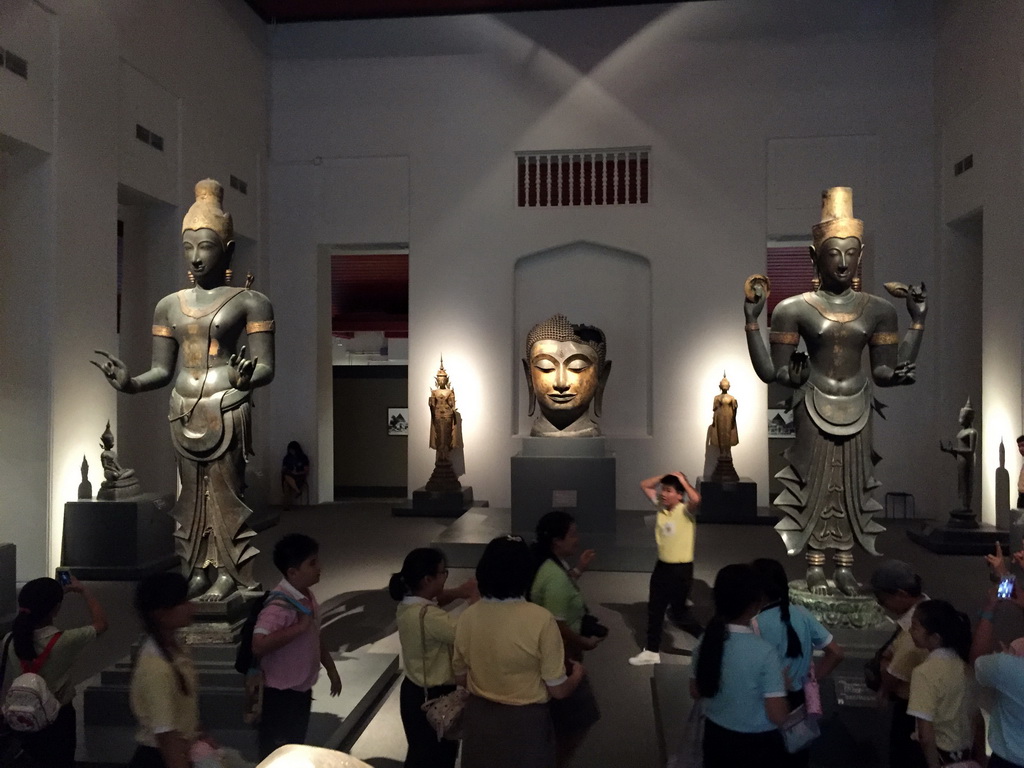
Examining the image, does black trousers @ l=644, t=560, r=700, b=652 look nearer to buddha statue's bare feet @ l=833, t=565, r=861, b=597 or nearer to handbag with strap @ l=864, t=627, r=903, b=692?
buddha statue's bare feet @ l=833, t=565, r=861, b=597

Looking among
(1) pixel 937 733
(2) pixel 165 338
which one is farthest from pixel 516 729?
(2) pixel 165 338

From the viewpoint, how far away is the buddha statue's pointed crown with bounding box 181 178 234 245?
418 centimetres

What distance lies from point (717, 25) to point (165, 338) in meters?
8.84

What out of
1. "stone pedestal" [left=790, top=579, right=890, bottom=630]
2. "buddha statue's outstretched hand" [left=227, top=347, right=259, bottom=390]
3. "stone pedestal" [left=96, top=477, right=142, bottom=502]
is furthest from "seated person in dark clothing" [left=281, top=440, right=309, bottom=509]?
"stone pedestal" [left=790, top=579, right=890, bottom=630]

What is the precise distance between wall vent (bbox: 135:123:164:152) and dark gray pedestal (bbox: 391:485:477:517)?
4.96 metres

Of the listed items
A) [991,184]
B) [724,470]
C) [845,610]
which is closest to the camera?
[845,610]

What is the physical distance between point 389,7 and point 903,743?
35.2 ft

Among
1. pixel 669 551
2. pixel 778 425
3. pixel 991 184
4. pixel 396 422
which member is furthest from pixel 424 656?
pixel 778 425

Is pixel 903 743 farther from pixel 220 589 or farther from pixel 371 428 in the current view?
pixel 371 428

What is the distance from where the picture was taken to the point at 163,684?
7.37 feet

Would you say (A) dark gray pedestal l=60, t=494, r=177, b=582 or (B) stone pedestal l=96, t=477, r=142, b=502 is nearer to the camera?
(A) dark gray pedestal l=60, t=494, r=177, b=582

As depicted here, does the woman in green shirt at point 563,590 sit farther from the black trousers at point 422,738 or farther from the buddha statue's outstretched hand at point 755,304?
the buddha statue's outstretched hand at point 755,304

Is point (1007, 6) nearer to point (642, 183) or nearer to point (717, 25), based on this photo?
point (717, 25)

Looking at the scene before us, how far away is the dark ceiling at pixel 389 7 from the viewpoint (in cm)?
1073
